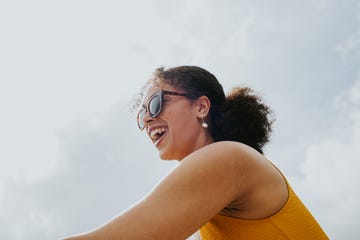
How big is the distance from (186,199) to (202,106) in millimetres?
1837

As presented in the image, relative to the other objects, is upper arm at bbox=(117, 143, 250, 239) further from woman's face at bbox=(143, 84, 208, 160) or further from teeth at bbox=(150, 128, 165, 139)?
teeth at bbox=(150, 128, 165, 139)

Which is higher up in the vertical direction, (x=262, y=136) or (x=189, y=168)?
(x=262, y=136)

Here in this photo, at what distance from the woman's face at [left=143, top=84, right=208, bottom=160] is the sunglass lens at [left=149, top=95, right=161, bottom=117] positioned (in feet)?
0.13

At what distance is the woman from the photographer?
1.93 meters

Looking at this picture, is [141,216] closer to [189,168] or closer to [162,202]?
[162,202]

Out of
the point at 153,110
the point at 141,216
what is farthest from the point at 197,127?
the point at 141,216

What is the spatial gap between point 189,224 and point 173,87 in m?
2.03

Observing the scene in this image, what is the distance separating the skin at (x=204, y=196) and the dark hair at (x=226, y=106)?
1.03m

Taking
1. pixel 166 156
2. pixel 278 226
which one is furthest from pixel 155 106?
pixel 278 226

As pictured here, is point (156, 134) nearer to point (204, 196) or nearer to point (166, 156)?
point (166, 156)

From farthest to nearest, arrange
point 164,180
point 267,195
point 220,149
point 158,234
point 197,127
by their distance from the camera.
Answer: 1. point 197,127
2. point 267,195
3. point 220,149
4. point 164,180
5. point 158,234

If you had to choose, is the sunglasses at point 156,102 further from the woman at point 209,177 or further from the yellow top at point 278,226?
the yellow top at point 278,226

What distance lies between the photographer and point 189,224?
1984mm

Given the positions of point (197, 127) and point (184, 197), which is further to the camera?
point (197, 127)
